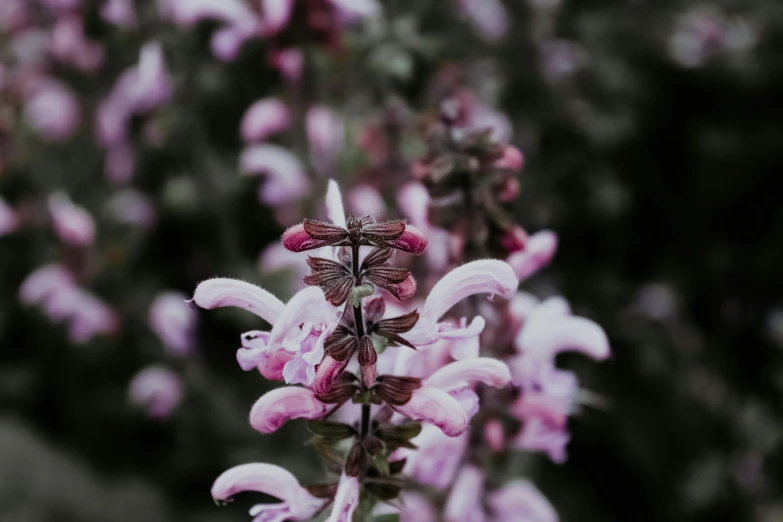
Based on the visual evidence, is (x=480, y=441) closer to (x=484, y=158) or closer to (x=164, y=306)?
(x=484, y=158)

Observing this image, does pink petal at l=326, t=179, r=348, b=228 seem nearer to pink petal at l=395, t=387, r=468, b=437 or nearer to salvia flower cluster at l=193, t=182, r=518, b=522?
salvia flower cluster at l=193, t=182, r=518, b=522

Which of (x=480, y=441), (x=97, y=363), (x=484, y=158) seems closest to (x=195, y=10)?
(x=484, y=158)

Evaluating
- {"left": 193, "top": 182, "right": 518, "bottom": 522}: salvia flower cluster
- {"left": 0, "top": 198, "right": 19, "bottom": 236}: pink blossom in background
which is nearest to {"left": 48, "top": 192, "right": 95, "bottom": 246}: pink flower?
{"left": 0, "top": 198, "right": 19, "bottom": 236}: pink blossom in background

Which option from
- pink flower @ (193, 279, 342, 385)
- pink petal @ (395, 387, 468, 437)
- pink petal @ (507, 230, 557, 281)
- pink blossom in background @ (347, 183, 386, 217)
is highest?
pink blossom in background @ (347, 183, 386, 217)

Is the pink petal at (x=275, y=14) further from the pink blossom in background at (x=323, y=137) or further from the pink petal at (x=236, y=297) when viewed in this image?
the pink petal at (x=236, y=297)

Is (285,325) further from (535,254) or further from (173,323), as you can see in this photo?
(173,323)
